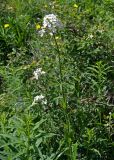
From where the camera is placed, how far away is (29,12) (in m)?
5.35

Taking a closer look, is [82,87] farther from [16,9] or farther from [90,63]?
[16,9]

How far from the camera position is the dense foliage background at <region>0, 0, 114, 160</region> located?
270 centimetres

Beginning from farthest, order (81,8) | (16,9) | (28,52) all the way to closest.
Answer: (16,9), (81,8), (28,52)

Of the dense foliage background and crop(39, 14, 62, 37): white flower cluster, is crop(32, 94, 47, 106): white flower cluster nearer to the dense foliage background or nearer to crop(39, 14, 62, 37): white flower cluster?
the dense foliage background

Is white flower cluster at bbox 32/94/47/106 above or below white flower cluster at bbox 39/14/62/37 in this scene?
below

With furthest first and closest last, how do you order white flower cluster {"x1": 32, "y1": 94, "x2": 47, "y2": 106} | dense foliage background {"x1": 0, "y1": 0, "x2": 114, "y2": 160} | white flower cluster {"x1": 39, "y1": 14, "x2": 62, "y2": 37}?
white flower cluster {"x1": 32, "y1": 94, "x2": 47, "y2": 106} < dense foliage background {"x1": 0, "y1": 0, "x2": 114, "y2": 160} < white flower cluster {"x1": 39, "y1": 14, "x2": 62, "y2": 37}

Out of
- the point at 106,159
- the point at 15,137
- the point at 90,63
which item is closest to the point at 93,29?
the point at 90,63

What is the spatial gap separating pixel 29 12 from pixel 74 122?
2571 millimetres

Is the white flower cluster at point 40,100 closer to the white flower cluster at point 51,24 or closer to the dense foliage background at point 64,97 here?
the dense foliage background at point 64,97

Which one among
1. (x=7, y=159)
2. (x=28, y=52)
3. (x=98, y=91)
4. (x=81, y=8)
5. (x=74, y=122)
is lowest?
(x=7, y=159)

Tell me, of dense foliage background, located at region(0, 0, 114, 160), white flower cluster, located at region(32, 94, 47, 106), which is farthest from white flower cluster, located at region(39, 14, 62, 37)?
white flower cluster, located at region(32, 94, 47, 106)

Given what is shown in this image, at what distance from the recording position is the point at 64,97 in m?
2.64

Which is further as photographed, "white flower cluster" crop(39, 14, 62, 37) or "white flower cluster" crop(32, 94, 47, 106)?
"white flower cluster" crop(32, 94, 47, 106)

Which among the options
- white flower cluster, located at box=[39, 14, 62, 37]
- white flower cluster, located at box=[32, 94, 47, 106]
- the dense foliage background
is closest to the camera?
white flower cluster, located at box=[39, 14, 62, 37]
